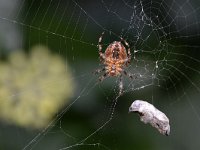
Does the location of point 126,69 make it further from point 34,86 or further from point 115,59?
point 34,86

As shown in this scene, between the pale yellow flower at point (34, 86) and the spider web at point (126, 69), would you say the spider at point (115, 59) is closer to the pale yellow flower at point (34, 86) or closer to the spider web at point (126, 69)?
the spider web at point (126, 69)

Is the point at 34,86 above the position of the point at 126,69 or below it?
below

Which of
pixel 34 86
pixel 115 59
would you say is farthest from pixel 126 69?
pixel 34 86

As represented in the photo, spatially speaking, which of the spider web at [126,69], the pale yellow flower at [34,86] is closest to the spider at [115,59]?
the spider web at [126,69]

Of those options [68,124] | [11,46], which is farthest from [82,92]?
[11,46]

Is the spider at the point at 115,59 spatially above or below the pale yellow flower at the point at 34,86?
above

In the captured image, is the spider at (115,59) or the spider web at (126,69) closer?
the spider at (115,59)

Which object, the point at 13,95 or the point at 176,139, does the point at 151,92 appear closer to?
the point at 176,139
